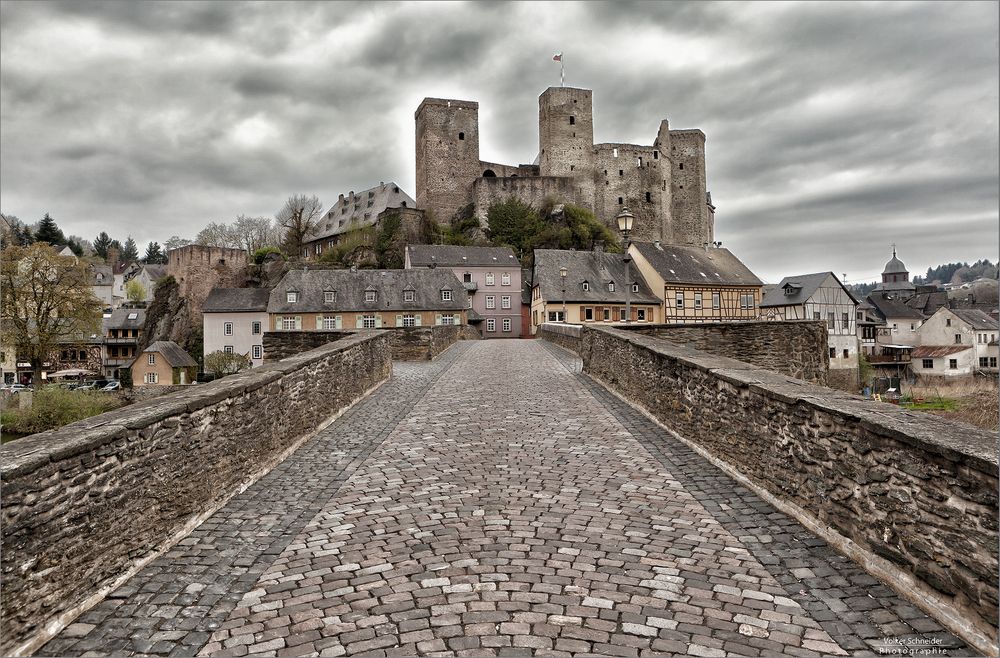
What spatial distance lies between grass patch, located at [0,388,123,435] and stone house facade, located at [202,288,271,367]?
67.9 feet

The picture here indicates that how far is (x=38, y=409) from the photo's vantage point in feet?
117

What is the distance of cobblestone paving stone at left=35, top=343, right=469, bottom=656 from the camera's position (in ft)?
11.9

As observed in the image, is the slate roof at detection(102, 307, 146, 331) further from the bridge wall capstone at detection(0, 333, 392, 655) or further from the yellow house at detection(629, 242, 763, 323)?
the bridge wall capstone at detection(0, 333, 392, 655)

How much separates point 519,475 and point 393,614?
118 inches

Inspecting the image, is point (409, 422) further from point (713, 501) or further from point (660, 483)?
point (713, 501)

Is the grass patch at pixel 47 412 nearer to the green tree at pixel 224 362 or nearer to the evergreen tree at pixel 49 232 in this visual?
the green tree at pixel 224 362

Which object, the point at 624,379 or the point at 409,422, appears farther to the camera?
the point at 624,379

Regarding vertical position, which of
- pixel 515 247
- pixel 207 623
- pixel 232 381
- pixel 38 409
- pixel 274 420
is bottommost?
pixel 38 409

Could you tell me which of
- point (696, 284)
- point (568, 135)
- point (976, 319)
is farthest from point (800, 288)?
point (568, 135)

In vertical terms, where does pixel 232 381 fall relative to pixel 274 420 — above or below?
above

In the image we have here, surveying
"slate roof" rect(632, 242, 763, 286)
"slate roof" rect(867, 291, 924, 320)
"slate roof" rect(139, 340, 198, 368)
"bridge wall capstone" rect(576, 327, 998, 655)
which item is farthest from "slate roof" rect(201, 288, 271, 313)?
"slate roof" rect(867, 291, 924, 320)

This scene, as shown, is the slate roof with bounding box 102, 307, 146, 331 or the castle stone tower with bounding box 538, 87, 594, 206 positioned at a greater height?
the castle stone tower with bounding box 538, 87, 594, 206

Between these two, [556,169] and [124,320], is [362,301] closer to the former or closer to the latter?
[556,169]

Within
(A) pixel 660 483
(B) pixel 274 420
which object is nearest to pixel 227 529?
(B) pixel 274 420
